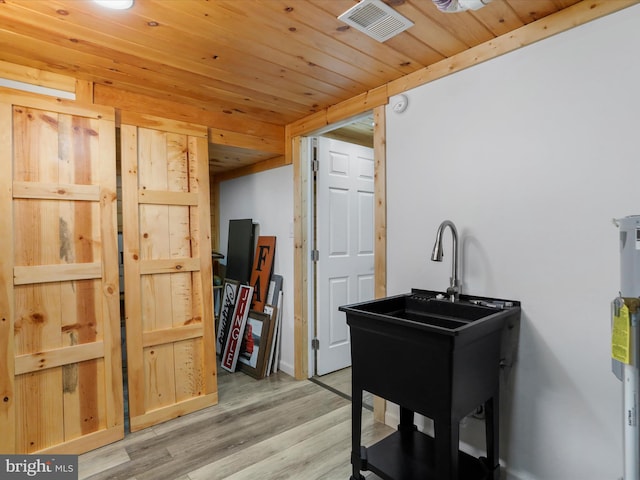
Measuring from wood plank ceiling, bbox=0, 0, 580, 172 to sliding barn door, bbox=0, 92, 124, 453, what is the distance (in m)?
0.35

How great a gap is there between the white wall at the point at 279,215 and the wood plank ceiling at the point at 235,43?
98 centimetres

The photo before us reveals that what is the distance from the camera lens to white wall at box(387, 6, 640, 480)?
1.46 metres

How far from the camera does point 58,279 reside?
2.03 metres

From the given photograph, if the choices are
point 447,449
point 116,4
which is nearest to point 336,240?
point 447,449

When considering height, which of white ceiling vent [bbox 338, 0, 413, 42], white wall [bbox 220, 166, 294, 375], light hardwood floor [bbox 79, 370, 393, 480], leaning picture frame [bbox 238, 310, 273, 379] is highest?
white ceiling vent [bbox 338, 0, 413, 42]

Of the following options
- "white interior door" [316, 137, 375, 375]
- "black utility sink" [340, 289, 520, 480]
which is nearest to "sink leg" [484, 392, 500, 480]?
"black utility sink" [340, 289, 520, 480]

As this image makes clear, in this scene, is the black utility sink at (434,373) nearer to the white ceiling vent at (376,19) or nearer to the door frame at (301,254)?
the door frame at (301,254)

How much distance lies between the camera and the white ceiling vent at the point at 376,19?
1.49 metres

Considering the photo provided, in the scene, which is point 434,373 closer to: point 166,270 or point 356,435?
point 356,435

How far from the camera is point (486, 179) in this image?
6.07 ft

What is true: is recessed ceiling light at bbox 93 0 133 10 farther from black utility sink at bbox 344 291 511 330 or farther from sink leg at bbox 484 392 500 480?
sink leg at bbox 484 392 500 480

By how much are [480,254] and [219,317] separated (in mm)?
2878

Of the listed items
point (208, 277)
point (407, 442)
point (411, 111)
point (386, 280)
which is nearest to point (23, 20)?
point (208, 277)

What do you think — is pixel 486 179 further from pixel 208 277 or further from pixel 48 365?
pixel 48 365
